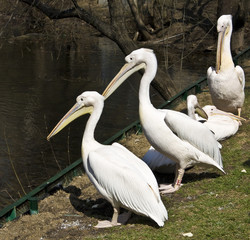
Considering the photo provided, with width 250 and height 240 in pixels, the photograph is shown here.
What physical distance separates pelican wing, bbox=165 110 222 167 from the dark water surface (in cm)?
210

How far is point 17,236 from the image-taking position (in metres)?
3.71

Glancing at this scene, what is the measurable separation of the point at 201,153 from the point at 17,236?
166cm

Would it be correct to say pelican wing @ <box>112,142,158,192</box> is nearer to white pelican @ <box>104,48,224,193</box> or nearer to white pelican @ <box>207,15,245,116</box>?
white pelican @ <box>104,48,224,193</box>

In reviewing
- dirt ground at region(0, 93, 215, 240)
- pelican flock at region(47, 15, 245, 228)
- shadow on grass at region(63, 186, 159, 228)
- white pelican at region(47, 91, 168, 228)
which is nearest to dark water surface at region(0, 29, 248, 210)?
dirt ground at region(0, 93, 215, 240)

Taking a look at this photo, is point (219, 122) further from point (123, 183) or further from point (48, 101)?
point (48, 101)

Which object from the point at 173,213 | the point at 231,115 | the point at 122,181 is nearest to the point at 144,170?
the point at 122,181

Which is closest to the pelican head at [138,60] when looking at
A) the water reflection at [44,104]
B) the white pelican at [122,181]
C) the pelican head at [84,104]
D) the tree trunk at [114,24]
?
the pelican head at [84,104]

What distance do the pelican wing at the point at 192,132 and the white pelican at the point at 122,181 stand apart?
55cm

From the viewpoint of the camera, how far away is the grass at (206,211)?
3.34 metres

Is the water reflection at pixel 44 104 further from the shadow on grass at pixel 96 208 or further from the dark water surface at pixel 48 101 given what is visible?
the shadow on grass at pixel 96 208

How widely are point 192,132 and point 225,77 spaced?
1843 mm

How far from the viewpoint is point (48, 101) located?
30.5ft

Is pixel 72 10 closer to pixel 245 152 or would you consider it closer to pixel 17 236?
pixel 245 152

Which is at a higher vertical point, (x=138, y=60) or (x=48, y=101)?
(x=138, y=60)
